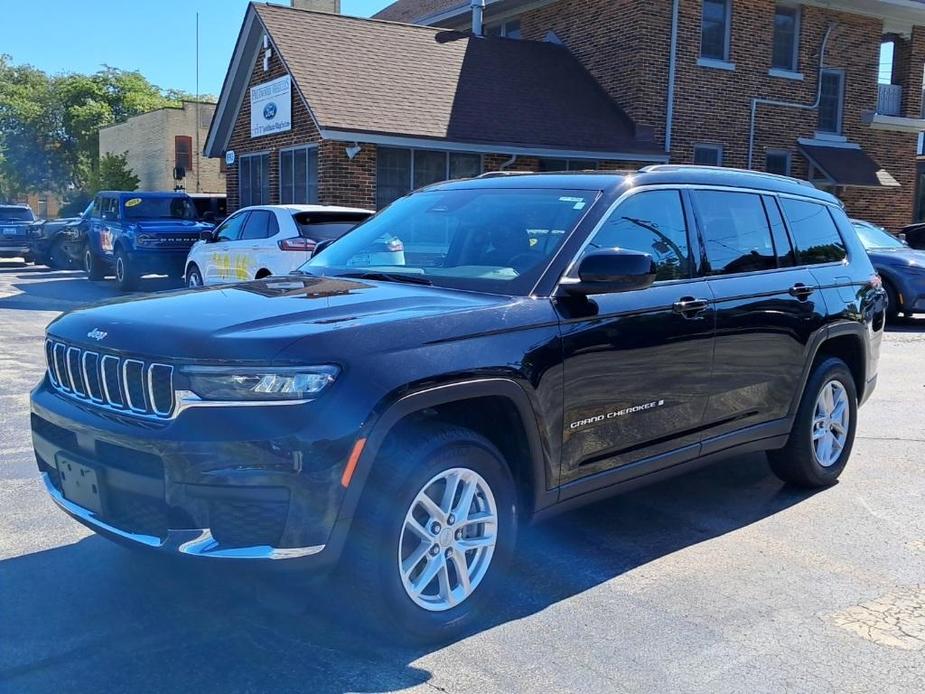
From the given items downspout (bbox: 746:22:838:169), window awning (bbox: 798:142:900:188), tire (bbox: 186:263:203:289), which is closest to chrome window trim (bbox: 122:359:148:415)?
tire (bbox: 186:263:203:289)

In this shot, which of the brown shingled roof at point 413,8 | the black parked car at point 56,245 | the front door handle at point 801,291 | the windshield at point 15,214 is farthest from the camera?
the brown shingled roof at point 413,8

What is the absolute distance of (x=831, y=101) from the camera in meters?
23.1

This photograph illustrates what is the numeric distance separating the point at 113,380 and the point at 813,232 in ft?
13.7

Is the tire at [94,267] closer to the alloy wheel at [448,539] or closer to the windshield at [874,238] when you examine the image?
the windshield at [874,238]

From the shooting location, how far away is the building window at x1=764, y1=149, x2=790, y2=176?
22.0 m

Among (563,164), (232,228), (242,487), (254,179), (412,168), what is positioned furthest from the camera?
(254,179)

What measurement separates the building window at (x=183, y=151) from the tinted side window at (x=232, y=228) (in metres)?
26.5

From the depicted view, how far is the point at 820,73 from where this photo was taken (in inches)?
879

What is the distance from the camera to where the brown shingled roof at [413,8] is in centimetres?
2514

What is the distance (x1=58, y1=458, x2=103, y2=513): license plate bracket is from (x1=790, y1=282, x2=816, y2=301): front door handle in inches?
147

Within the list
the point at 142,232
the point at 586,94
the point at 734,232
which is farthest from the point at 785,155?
the point at 734,232

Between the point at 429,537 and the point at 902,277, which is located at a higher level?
the point at 902,277

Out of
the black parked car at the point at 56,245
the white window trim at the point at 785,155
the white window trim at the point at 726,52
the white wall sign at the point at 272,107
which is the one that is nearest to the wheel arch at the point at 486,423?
the white wall sign at the point at 272,107

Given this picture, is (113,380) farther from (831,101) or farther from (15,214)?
(15,214)
